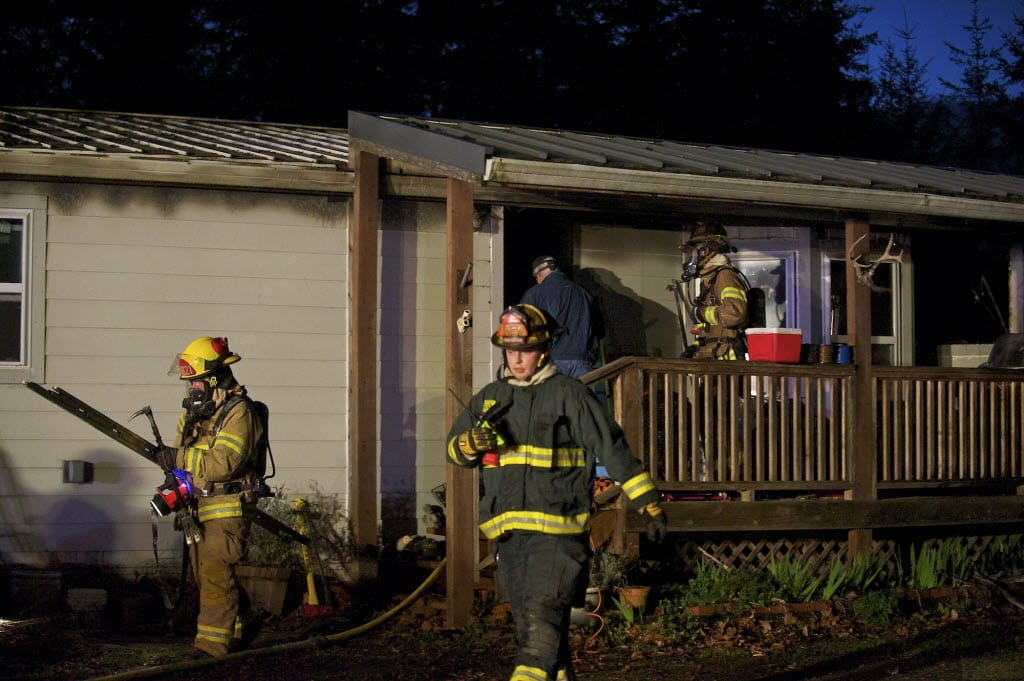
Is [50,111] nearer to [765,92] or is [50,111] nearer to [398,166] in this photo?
[398,166]

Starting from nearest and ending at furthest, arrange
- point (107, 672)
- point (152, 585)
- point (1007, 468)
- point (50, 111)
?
point (107, 672), point (152, 585), point (1007, 468), point (50, 111)

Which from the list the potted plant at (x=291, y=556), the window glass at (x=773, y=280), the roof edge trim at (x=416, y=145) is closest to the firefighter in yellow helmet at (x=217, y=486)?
the potted plant at (x=291, y=556)

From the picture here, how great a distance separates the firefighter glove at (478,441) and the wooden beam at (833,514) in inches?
128

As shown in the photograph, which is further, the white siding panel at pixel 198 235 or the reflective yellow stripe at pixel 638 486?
the white siding panel at pixel 198 235

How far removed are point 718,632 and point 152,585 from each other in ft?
14.2

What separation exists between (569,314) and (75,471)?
3.99m

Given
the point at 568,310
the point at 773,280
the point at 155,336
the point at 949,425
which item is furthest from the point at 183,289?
the point at 949,425

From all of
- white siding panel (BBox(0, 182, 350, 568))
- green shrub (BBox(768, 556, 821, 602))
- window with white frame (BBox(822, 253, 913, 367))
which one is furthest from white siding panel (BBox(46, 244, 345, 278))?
window with white frame (BBox(822, 253, 913, 367))

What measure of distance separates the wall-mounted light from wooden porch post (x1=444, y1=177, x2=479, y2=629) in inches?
121

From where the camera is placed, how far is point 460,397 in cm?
881

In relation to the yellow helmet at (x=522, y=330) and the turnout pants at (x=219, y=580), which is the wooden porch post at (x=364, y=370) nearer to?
the turnout pants at (x=219, y=580)

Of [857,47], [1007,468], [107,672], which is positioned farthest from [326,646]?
[857,47]

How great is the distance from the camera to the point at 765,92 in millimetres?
24516

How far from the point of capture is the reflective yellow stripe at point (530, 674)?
5805 mm
